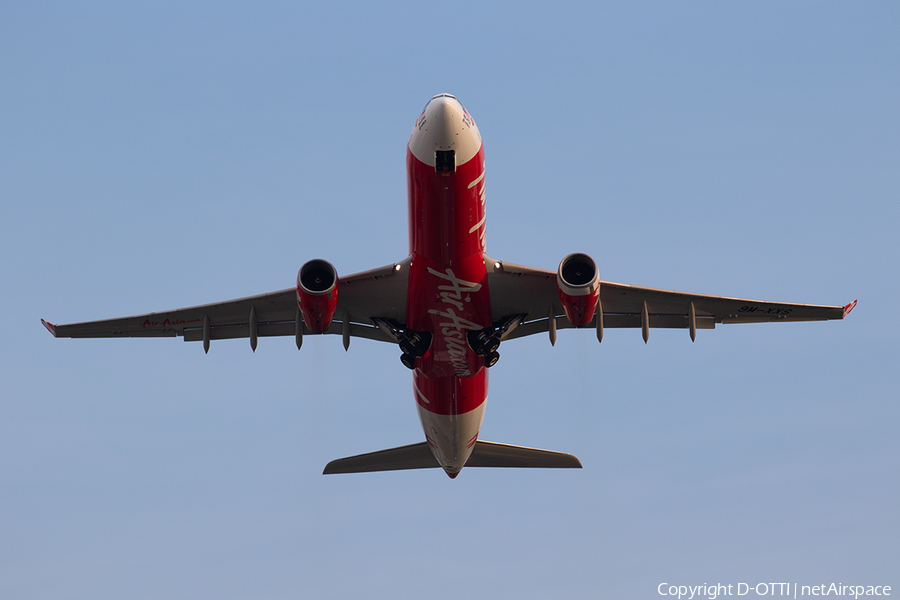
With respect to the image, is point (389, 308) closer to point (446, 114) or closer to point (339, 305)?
point (339, 305)

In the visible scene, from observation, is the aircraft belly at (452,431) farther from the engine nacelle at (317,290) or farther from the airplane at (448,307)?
the engine nacelle at (317,290)

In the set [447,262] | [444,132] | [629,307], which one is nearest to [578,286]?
[447,262]

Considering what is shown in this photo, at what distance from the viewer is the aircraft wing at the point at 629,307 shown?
28.9 m

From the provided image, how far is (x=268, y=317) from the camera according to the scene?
31.6 metres

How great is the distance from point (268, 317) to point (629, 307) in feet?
38.1

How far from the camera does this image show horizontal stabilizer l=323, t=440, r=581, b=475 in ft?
113

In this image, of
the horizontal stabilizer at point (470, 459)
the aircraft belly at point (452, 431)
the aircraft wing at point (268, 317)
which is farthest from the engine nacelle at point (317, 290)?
the horizontal stabilizer at point (470, 459)

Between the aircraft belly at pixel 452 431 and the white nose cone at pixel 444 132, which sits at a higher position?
the white nose cone at pixel 444 132

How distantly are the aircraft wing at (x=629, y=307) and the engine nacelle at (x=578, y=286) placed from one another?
255 centimetres

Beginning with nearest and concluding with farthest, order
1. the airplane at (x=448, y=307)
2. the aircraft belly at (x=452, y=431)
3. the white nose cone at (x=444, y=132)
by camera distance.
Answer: the white nose cone at (x=444, y=132)
the airplane at (x=448, y=307)
the aircraft belly at (x=452, y=431)

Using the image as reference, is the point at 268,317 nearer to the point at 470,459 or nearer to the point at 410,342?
the point at 410,342

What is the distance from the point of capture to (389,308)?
1182 inches

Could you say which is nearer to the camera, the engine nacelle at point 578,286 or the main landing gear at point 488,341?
the engine nacelle at point 578,286

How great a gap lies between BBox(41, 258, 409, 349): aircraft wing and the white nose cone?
4125 mm
